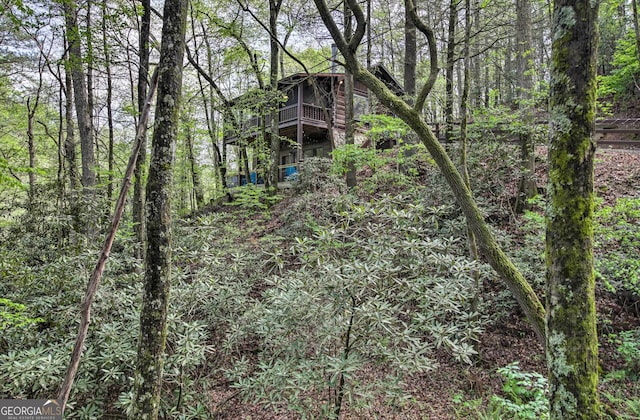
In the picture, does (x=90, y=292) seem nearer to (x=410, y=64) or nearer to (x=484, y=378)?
(x=484, y=378)

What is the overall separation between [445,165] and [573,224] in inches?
76.8

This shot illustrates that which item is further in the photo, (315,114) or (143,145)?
(315,114)

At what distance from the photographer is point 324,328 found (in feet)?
10.1

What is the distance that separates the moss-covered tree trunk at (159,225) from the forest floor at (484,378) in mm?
1652

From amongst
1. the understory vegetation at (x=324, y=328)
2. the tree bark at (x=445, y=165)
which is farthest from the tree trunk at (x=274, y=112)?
the tree bark at (x=445, y=165)

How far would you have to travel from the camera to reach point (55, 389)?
3482 mm

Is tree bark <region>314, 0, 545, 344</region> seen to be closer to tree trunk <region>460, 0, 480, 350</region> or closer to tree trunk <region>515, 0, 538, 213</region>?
tree trunk <region>460, 0, 480, 350</region>

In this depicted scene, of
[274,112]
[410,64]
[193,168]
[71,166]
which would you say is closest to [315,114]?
[274,112]

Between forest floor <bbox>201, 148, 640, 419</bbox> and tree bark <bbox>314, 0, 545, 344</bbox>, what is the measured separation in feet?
5.49

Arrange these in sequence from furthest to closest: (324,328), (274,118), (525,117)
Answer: (274,118) → (525,117) → (324,328)

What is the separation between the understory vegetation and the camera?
3.07 meters

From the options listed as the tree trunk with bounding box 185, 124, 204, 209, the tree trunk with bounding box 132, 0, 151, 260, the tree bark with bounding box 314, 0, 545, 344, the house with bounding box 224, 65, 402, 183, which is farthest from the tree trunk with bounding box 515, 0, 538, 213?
the tree trunk with bounding box 185, 124, 204, 209

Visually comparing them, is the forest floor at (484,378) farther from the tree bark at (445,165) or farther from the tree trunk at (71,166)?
the tree trunk at (71,166)

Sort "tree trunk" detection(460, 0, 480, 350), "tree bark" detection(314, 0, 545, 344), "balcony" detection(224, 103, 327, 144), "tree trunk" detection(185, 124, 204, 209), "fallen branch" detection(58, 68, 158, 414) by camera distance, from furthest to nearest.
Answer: "balcony" detection(224, 103, 327, 144) → "tree trunk" detection(185, 124, 204, 209) → "tree trunk" detection(460, 0, 480, 350) → "tree bark" detection(314, 0, 545, 344) → "fallen branch" detection(58, 68, 158, 414)
